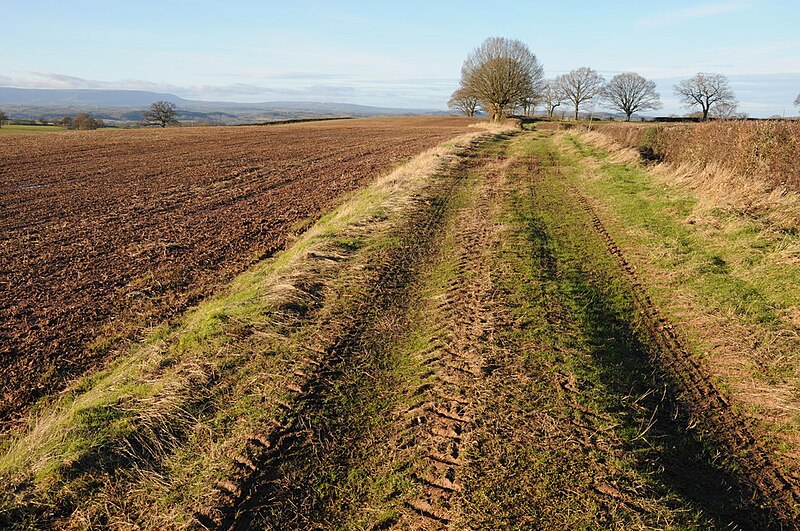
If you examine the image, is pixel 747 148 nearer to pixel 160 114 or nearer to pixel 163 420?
pixel 163 420

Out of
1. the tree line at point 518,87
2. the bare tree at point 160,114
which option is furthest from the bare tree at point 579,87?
the bare tree at point 160,114

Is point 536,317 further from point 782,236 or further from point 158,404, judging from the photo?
point 782,236

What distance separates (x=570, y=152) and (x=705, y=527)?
80.8 feet

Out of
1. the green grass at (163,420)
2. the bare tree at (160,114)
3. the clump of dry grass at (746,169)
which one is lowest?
the green grass at (163,420)

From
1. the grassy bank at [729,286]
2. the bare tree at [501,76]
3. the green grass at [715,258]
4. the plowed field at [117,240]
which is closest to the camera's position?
the grassy bank at [729,286]

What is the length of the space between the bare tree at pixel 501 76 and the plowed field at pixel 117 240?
43259mm

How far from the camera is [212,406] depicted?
471cm

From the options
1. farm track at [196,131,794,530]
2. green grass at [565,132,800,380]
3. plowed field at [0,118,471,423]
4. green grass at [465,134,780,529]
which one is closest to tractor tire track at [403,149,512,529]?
farm track at [196,131,794,530]

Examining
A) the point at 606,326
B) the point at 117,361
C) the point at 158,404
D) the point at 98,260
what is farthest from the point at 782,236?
the point at 98,260

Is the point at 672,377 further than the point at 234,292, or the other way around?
the point at 234,292

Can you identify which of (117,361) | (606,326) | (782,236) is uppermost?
(782,236)

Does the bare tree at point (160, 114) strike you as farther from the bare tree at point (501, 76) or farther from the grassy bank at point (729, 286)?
the grassy bank at point (729, 286)

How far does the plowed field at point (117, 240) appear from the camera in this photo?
6.30 meters

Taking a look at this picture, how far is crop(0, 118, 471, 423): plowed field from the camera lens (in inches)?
248
